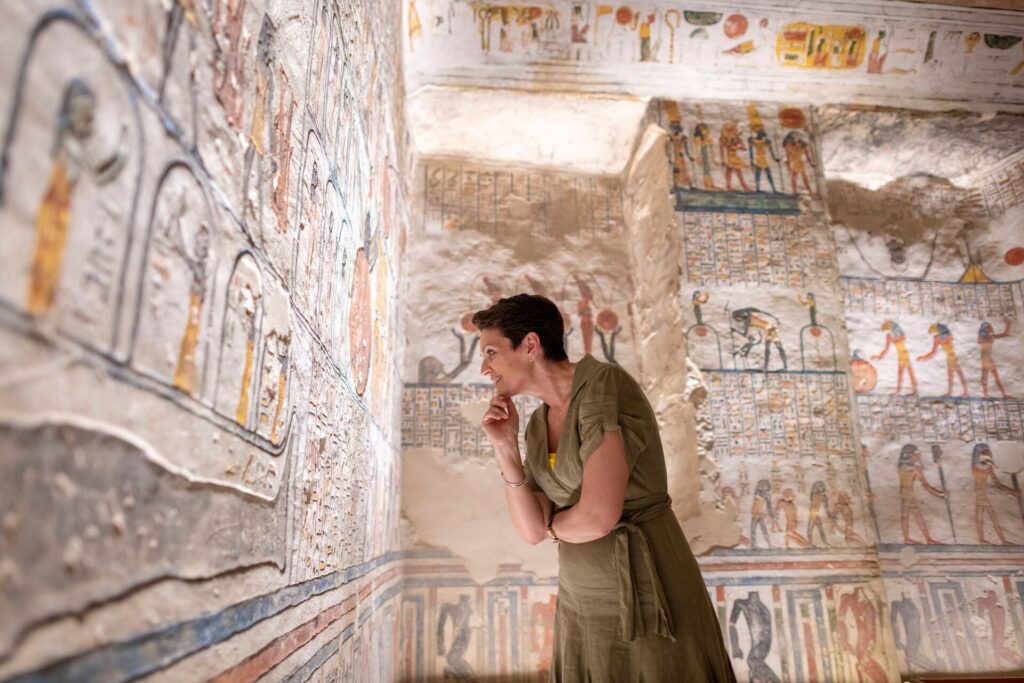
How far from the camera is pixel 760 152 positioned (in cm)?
454

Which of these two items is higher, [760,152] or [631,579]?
[760,152]

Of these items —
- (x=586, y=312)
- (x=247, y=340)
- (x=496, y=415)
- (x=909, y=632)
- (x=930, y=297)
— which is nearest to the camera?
(x=247, y=340)

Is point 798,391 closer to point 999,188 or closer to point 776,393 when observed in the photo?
point 776,393

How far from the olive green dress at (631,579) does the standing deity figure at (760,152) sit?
129 inches

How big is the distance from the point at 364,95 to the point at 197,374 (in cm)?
177

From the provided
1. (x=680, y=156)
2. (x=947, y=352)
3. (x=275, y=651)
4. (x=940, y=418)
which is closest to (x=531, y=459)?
(x=275, y=651)

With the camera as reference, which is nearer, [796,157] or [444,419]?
[444,419]

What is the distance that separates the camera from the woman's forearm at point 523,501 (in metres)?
1.87

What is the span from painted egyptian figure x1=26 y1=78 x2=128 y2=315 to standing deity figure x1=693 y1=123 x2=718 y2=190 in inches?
165

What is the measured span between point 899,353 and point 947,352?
12.9 inches

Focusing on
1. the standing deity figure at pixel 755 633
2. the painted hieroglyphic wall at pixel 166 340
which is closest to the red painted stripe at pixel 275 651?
the painted hieroglyphic wall at pixel 166 340

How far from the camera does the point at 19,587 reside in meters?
0.52

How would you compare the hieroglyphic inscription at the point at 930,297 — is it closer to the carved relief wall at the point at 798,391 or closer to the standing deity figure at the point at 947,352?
the carved relief wall at the point at 798,391

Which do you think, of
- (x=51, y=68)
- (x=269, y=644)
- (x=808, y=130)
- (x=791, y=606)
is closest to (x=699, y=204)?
(x=808, y=130)
